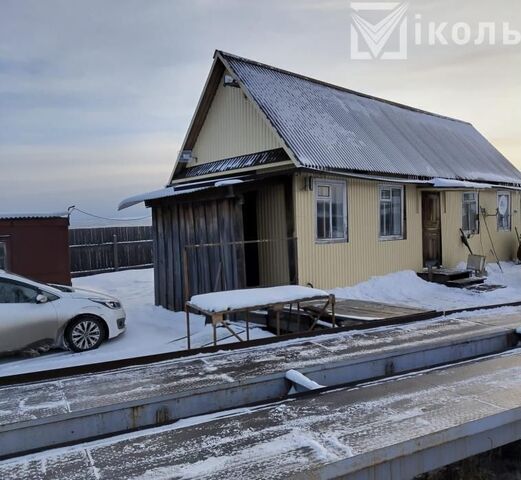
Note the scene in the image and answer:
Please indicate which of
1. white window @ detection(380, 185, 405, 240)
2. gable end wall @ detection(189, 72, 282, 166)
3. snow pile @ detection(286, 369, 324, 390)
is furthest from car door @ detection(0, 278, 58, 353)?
white window @ detection(380, 185, 405, 240)

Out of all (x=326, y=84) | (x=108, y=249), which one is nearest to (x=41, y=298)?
(x=326, y=84)

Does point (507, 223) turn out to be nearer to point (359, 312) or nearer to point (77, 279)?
point (359, 312)

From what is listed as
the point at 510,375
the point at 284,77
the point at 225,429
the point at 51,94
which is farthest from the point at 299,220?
the point at 51,94

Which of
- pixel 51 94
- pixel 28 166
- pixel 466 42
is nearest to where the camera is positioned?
pixel 466 42

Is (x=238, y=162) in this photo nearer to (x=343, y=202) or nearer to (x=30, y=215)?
(x=343, y=202)

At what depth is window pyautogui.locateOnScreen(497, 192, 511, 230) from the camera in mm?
15000

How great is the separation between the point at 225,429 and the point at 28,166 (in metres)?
20.4

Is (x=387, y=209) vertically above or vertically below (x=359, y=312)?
above

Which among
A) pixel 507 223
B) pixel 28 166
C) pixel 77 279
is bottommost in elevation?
pixel 77 279

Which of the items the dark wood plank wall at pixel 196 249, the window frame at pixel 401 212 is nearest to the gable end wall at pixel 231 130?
the dark wood plank wall at pixel 196 249

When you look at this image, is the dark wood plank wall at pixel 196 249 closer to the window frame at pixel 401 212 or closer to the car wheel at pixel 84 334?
the car wheel at pixel 84 334

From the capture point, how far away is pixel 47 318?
717 cm

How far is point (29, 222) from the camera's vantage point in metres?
11.5

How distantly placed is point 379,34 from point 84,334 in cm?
976
